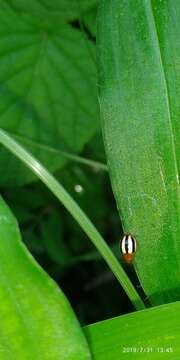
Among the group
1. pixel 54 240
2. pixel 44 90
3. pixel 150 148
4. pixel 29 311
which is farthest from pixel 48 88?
pixel 29 311

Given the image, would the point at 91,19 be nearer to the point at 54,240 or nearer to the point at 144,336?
the point at 54,240

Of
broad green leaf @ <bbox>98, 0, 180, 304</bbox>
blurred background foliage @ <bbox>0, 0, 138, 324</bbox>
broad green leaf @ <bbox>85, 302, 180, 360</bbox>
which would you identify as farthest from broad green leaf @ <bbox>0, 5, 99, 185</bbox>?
broad green leaf @ <bbox>85, 302, 180, 360</bbox>

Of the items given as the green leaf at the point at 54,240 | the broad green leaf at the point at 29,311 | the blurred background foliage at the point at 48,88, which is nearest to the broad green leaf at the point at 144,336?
the broad green leaf at the point at 29,311

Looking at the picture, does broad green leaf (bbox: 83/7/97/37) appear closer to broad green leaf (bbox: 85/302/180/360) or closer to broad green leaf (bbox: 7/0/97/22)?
broad green leaf (bbox: 7/0/97/22)

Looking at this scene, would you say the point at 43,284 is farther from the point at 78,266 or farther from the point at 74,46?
the point at 78,266

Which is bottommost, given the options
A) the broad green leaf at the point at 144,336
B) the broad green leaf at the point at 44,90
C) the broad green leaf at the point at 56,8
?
the broad green leaf at the point at 144,336

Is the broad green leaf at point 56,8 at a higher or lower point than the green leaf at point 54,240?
→ higher

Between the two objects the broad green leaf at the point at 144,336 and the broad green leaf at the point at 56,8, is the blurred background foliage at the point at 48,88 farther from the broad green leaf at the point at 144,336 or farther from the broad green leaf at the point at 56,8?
the broad green leaf at the point at 144,336

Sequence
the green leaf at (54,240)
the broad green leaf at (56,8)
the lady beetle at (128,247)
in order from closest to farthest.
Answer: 1. the lady beetle at (128,247)
2. the broad green leaf at (56,8)
3. the green leaf at (54,240)
